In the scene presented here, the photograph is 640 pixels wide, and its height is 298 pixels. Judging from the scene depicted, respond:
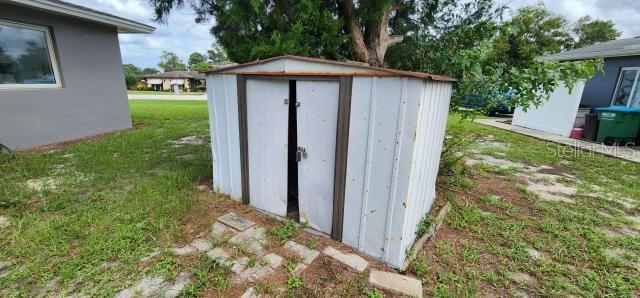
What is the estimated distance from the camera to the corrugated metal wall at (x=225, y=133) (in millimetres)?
3223

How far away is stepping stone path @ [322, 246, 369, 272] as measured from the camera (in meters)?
2.36

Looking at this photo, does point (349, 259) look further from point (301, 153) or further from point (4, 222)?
point (4, 222)

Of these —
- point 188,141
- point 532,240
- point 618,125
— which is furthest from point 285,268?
point 618,125

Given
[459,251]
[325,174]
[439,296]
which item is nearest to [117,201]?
[325,174]

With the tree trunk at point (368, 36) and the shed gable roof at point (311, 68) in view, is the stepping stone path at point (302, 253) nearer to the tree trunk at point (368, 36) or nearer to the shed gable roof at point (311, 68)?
the shed gable roof at point (311, 68)

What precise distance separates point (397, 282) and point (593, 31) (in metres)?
44.4

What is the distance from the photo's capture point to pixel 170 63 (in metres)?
67.7

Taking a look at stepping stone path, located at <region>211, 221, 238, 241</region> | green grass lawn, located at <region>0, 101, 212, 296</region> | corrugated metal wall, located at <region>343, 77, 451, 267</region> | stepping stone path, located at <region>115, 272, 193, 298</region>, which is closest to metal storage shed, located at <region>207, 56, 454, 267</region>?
corrugated metal wall, located at <region>343, 77, 451, 267</region>

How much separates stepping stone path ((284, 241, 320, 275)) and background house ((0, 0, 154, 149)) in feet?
20.7

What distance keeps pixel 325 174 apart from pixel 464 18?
3743 mm

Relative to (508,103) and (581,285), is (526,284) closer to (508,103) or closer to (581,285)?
(581,285)

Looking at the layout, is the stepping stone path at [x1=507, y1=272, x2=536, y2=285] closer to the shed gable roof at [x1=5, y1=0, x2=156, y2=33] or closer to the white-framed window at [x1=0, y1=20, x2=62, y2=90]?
the shed gable roof at [x1=5, y1=0, x2=156, y2=33]

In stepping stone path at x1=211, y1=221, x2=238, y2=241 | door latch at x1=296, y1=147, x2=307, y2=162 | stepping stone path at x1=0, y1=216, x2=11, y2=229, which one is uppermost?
door latch at x1=296, y1=147, x2=307, y2=162

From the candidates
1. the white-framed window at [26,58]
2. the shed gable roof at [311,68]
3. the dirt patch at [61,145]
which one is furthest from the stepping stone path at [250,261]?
the white-framed window at [26,58]
